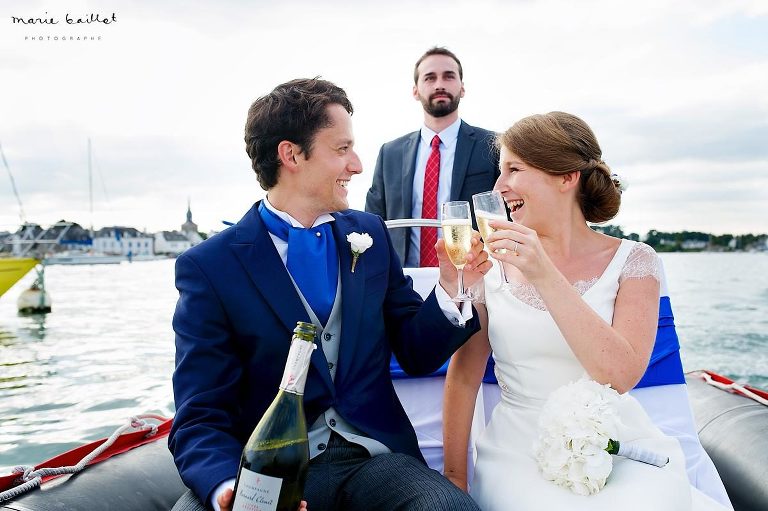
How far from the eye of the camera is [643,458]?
183 cm

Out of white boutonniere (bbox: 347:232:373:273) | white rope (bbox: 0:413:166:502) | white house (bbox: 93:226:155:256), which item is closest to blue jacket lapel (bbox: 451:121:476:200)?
white boutonniere (bbox: 347:232:373:273)

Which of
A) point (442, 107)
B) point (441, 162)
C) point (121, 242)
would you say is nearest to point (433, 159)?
point (441, 162)

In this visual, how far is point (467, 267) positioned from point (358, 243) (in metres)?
0.37

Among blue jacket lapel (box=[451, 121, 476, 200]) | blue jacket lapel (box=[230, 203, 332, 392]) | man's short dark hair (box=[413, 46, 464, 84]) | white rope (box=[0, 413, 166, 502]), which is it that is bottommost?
white rope (box=[0, 413, 166, 502])

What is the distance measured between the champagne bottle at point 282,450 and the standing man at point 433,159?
2800mm

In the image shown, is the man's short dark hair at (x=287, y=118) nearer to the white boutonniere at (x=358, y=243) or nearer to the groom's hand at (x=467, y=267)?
the white boutonniere at (x=358, y=243)

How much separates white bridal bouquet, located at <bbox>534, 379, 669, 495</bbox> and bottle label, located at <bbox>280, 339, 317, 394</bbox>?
767 millimetres

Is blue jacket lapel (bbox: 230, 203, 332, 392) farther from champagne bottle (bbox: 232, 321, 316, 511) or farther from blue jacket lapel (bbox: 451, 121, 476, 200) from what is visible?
blue jacket lapel (bbox: 451, 121, 476, 200)

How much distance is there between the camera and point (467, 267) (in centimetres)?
203

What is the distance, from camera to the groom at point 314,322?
182cm

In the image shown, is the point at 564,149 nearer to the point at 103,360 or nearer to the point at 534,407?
the point at 534,407

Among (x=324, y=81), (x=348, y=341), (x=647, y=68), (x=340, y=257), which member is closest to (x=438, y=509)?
(x=348, y=341)

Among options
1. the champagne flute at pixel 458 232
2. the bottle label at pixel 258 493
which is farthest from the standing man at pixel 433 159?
the bottle label at pixel 258 493

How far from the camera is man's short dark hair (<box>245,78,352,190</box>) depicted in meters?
2.19
